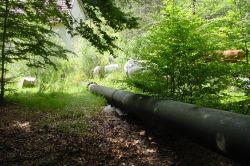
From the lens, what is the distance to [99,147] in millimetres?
5012

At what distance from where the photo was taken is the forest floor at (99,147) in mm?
4418

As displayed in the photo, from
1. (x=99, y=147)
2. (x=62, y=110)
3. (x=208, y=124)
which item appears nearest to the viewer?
(x=208, y=124)

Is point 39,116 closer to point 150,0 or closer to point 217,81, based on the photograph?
point 217,81

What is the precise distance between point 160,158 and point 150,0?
945 inches

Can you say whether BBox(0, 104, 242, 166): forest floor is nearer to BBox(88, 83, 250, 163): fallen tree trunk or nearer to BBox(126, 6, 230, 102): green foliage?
BBox(88, 83, 250, 163): fallen tree trunk

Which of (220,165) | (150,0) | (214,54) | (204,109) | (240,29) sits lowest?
(220,165)

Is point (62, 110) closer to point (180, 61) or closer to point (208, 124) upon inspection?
point (180, 61)

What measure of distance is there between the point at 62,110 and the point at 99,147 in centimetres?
374

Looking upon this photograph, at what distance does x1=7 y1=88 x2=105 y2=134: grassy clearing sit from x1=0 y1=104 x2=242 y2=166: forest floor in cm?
23

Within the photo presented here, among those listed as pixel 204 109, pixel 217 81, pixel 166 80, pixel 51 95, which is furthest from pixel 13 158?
pixel 51 95

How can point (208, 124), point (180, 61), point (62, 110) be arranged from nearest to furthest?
point (208, 124)
point (180, 61)
point (62, 110)

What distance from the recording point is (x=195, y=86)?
6.00 m

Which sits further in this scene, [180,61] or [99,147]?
[180,61]

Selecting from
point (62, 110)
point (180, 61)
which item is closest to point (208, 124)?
point (180, 61)
